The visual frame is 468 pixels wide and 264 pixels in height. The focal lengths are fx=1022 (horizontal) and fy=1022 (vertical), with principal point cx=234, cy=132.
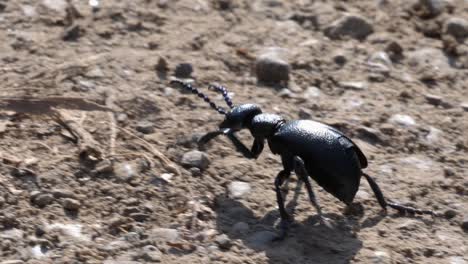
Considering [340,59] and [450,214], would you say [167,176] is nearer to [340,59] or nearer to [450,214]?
[450,214]

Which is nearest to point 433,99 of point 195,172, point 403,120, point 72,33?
point 403,120

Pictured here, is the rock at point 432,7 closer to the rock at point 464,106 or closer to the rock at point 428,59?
the rock at point 428,59

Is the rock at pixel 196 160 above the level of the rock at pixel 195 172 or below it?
above

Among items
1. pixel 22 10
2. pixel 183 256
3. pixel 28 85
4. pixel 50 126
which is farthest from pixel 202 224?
pixel 22 10

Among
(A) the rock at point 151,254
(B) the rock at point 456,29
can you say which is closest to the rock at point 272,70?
(B) the rock at point 456,29

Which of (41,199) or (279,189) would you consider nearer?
(41,199)

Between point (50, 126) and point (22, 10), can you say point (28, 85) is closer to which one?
point (50, 126)
